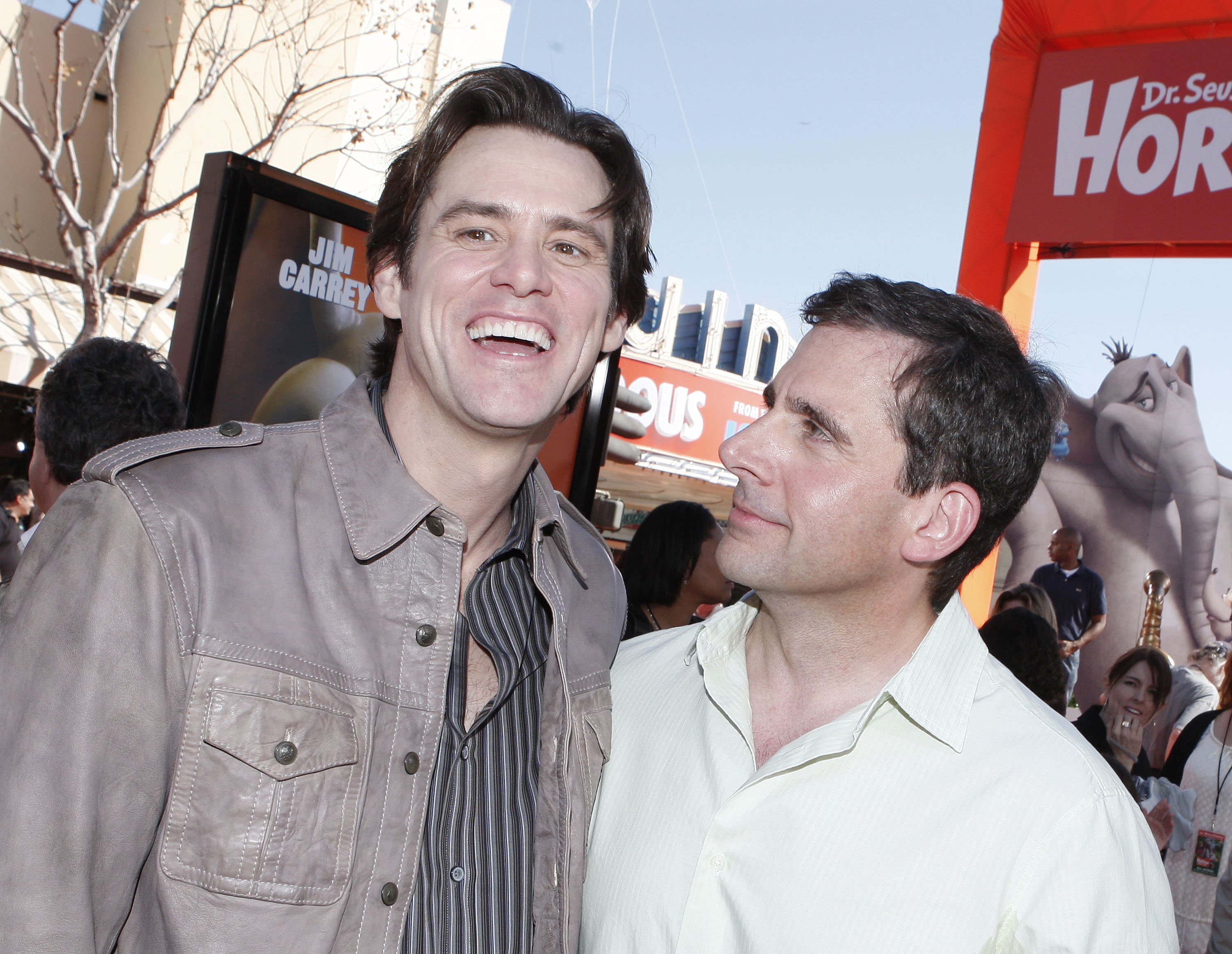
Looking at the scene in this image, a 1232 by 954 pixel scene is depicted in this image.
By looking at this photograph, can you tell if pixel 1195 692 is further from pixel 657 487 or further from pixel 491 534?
pixel 657 487

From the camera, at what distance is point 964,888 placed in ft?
5.26

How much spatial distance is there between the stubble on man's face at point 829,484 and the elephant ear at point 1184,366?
5.90m

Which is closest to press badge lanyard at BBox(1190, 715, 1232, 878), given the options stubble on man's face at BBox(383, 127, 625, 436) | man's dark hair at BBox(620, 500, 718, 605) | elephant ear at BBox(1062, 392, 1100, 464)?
man's dark hair at BBox(620, 500, 718, 605)

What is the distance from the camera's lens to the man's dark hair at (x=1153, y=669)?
5.35 m

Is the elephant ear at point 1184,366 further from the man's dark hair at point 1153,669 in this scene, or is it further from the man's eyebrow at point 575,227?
the man's eyebrow at point 575,227

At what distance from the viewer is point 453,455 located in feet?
5.91

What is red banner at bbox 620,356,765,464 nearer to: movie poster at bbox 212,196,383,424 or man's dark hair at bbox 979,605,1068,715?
man's dark hair at bbox 979,605,1068,715

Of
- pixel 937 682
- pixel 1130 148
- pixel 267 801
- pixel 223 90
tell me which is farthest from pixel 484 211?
pixel 223 90

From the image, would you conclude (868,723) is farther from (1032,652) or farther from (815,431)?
(1032,652)

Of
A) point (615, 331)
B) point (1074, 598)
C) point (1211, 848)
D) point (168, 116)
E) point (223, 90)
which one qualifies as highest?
point (223, 90)

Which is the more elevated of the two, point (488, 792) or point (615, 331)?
point (615, 331)

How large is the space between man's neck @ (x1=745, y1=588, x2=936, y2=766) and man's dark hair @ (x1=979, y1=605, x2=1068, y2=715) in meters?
2.65

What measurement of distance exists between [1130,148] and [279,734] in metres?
7.13

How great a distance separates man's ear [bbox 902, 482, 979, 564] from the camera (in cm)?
205
